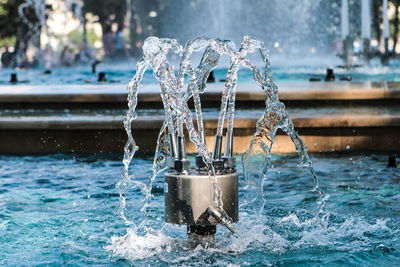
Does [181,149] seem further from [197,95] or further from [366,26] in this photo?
[366,26]

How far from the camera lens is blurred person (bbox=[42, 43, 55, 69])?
32.4 meters

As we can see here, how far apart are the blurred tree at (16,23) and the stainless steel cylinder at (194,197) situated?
3599cm

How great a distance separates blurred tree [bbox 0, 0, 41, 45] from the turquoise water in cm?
3288

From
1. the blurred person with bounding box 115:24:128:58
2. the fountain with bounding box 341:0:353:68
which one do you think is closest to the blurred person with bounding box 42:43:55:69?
the blurred person with bounding box 115:24:128:58

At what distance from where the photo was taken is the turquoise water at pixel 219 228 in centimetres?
474

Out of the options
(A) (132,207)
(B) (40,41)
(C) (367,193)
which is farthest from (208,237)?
(B) (40,41)

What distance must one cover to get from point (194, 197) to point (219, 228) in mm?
920

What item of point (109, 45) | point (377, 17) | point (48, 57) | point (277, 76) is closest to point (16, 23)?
point (109, 45)

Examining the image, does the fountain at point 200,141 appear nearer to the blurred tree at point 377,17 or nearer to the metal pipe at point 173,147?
the metal pipe at point 173,147

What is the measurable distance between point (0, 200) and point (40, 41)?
113 feet

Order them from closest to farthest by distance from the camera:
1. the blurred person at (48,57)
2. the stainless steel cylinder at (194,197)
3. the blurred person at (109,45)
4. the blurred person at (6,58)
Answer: the stainless steel cylinder at (194,197), the blurred person at (6,58), the blurred person at (48,57), the blurred person at (109,45)

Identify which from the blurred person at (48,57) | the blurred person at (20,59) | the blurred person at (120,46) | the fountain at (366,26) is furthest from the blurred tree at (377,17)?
the blurred person at (20,59)

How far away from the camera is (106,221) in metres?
5.80

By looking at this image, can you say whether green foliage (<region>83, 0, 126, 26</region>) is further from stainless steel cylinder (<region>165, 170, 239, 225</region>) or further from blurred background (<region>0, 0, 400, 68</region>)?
stainless steel cylinder (<region>165, 170, 239, 225</region>)
